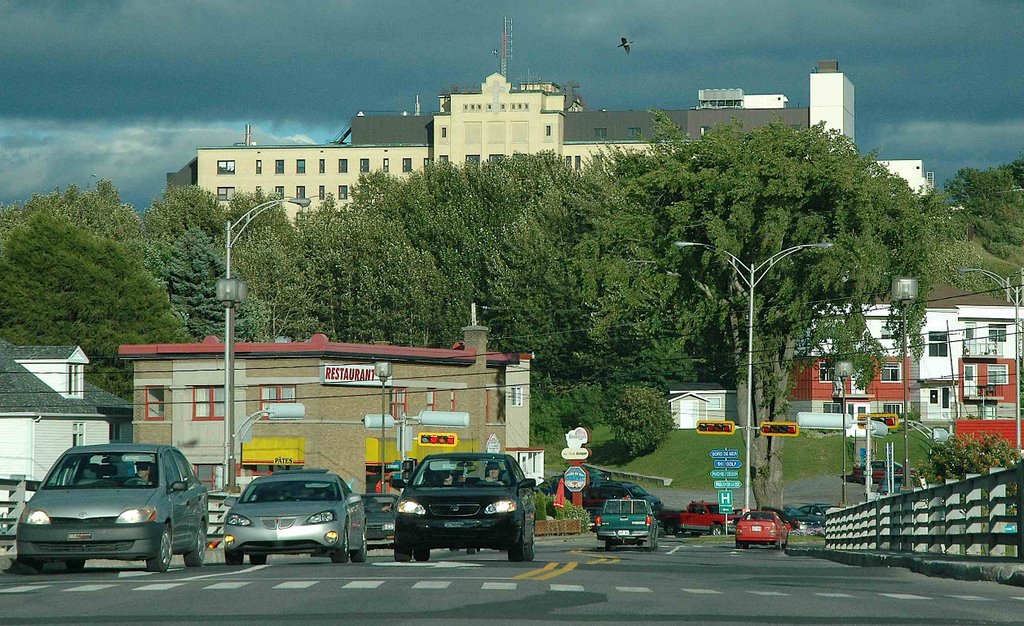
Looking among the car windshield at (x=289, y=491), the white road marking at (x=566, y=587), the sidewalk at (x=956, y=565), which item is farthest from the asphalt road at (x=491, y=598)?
the car windshield at (x=289, y=491)

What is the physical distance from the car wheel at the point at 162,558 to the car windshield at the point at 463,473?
4508 millimetres

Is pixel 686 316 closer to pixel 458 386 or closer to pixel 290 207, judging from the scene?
pixel 458 386

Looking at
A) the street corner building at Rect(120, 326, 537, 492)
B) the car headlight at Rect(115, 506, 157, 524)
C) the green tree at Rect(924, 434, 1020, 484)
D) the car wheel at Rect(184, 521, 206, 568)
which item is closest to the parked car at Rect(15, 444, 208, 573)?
the car headlight at Rect(115, 506, 157, 524)

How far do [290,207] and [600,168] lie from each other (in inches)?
1635

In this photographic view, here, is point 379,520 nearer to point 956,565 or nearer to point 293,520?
point 293,520

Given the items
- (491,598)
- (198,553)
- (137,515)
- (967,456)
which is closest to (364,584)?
(491,598)

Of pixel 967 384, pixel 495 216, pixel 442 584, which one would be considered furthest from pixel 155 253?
pixel 442 584

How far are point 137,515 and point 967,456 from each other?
59.0m

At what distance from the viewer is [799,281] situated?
55719mm

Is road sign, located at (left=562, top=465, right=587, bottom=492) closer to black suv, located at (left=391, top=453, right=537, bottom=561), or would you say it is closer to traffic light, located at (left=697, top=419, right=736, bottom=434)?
traffic light, located at (left=697, top=419, right=736, bottom=434)

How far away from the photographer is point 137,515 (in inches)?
778

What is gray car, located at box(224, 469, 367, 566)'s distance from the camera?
23266 mm

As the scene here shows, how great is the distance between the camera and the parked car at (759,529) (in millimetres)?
49938

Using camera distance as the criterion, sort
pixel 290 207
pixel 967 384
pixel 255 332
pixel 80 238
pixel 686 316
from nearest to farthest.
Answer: pixel 686 316 < pixel 80 238 < pixel 255 332 < pixel 967 384 < pixel 290 207
